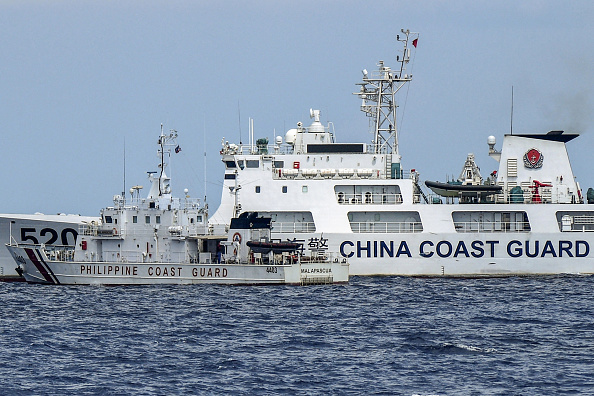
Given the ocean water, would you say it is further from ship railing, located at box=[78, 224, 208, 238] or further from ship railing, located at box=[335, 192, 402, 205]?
ship railing, located at box=[335, 192, 402, 205]

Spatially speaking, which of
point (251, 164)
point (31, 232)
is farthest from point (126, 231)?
point (251, 164)

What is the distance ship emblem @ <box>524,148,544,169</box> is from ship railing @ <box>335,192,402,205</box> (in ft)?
19.2

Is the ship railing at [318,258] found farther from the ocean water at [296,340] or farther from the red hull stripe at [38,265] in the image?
the red hull stripe at [38,265]

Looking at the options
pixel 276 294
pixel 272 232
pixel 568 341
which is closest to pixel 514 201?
pixel 272 232

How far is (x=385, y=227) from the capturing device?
42.0 meters

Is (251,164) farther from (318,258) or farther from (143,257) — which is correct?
(143,257)

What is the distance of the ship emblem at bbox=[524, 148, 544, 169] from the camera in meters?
43.5

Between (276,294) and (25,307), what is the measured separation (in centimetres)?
800

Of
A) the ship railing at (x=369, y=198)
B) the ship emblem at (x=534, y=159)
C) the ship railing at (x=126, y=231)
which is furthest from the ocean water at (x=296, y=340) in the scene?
the ship emblem at (x=534, y=159)

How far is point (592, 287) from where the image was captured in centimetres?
3719

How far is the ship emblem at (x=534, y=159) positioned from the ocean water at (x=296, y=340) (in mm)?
8125

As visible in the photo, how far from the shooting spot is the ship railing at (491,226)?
42.1m

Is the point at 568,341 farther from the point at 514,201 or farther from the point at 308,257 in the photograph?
the point at 514,201

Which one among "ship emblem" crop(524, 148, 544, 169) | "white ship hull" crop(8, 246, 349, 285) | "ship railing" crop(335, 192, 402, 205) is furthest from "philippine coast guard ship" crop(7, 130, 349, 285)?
"ship emblem" crop(524, 148, 544, 169)
